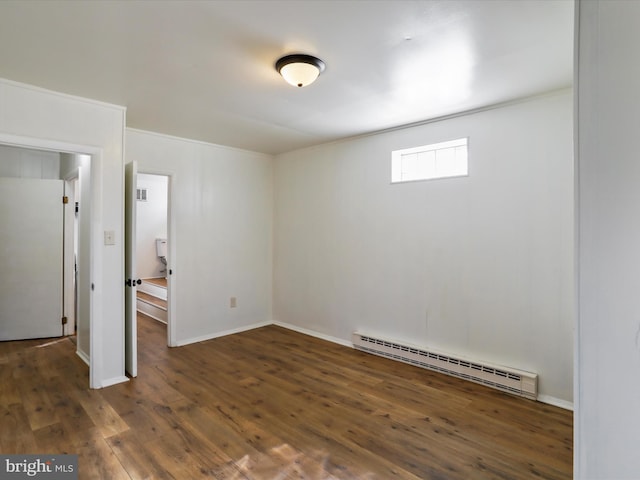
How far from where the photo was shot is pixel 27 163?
471 centimetres

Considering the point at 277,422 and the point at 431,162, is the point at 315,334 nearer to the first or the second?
the point at 277,422

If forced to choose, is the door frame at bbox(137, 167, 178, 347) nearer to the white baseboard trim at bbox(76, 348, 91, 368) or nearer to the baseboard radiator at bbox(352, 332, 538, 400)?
the white baseboard trim at bbox(76, 348, 91, 368)

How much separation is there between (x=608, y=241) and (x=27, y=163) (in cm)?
630

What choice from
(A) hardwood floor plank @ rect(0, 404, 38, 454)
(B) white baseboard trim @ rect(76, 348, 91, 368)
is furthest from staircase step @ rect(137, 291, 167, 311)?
(A) hardwood floor plank @ rect(0, 404, 38, 454)

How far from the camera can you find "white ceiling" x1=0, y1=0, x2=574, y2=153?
1.76 metres

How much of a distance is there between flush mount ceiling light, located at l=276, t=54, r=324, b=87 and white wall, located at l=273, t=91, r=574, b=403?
1.73 meters

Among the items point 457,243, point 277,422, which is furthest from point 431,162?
point 277,422

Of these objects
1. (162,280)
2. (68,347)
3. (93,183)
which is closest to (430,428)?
(93,183)

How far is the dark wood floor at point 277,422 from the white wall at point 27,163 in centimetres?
251

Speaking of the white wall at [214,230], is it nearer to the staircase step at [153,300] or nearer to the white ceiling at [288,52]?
the white ceiling at [288,52]

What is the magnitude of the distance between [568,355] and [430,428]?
131cm

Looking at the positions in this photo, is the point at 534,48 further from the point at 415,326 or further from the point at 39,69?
the point at 39,69

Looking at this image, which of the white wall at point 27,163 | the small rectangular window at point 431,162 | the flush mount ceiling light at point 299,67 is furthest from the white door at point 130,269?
the small rectangular window at point 431,162

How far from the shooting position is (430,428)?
246cm
